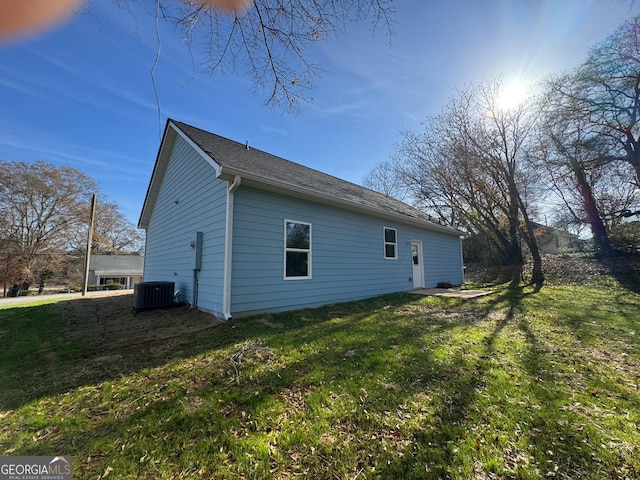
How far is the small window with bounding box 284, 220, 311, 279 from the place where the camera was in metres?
6.70

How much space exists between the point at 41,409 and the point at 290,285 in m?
4.57

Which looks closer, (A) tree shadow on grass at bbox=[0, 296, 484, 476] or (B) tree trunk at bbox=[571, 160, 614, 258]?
(A) tree shadow on grass at bbox=[0, 296, 484, 476]

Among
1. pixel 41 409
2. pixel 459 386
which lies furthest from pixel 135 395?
pixel 459 386

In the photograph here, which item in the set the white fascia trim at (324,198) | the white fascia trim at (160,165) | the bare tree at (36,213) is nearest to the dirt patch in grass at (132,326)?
the white fascia trim at (324,198)

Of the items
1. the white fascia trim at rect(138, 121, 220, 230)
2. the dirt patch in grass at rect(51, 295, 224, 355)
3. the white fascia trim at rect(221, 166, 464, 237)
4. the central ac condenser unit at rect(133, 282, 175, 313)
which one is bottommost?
the dirt patch in grass at rect(51, 295, 224, 355)

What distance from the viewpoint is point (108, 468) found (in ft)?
6.06

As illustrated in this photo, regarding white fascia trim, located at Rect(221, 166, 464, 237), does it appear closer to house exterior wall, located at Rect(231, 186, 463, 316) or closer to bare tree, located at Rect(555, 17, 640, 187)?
house exterior wall, located at Rect(231, 186, 463, 316)

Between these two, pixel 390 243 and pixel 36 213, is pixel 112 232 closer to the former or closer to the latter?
pixel 36 213

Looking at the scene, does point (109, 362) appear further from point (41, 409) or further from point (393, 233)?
point (393, 233)

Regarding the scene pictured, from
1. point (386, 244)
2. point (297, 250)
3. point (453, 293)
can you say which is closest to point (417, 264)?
point (453, 293)

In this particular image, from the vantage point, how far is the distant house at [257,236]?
5.86m

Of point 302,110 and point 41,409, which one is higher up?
point 302,110

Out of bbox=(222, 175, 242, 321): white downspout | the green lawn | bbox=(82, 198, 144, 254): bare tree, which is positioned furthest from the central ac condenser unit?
bbox=(82, 198, 144, 254): bare tree

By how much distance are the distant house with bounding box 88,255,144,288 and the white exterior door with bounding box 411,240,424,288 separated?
2704cm
